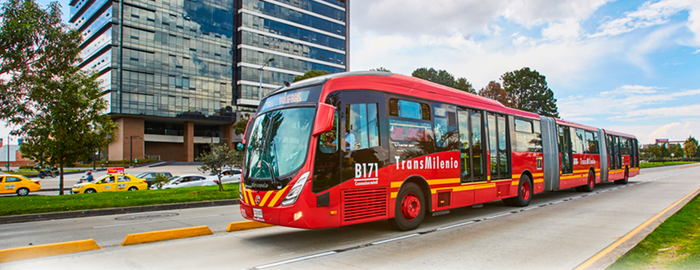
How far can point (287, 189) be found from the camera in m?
6.98

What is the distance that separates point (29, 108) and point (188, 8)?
5399 centimetres

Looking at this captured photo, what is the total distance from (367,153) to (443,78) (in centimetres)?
6027

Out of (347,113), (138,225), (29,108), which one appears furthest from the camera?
(29,108)

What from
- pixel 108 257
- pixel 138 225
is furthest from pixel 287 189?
pixel 138 225

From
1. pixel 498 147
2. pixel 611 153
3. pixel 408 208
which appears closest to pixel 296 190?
pixel 408 208

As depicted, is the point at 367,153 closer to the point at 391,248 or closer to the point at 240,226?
the point at 391,248

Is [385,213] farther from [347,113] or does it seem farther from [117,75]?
[117,75]

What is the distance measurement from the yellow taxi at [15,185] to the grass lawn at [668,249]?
1303 inches

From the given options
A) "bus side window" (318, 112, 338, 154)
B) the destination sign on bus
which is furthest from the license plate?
the destination sign on bus

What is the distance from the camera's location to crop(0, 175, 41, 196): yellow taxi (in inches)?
1039

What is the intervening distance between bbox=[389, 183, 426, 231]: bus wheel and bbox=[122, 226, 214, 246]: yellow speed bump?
408 centimetres

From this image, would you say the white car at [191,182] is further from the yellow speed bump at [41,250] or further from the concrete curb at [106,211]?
the yellow speed bump at [41,250]

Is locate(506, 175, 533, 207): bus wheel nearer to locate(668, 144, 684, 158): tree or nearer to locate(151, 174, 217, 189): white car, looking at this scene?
locate(151, 174, 217, 189): white car

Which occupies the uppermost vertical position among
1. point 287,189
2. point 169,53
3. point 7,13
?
point 169,53
